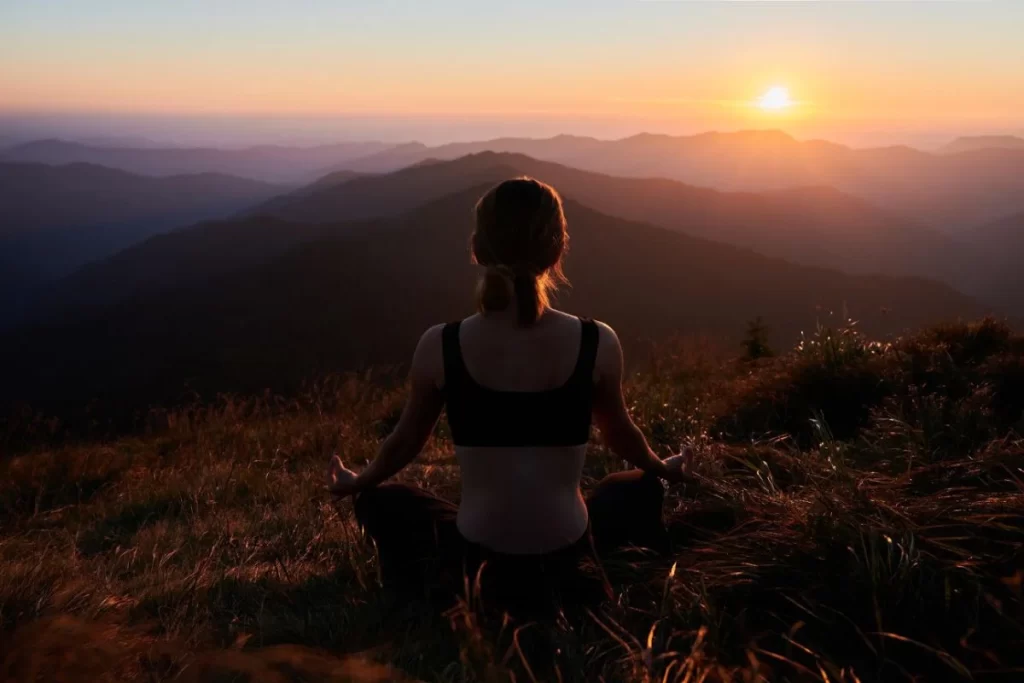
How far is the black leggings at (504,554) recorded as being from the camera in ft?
7.43

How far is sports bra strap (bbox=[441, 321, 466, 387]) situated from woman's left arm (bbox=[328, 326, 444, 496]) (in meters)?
0.03

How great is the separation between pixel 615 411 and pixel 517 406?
40 centimetres

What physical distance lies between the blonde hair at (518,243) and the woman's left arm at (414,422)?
22 cm

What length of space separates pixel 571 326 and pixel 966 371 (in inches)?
134

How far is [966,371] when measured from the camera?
445 centimetres

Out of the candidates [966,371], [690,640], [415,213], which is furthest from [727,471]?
[415,213]

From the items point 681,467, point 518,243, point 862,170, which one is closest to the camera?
point 518,243

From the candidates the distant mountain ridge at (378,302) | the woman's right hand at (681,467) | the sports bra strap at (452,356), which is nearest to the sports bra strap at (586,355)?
the sports bra strap at (452,356)

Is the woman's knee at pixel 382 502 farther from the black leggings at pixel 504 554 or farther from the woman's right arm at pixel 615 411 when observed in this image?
the woman's right arm at pixel 615 411

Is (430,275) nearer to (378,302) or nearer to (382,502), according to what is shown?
(378,302)

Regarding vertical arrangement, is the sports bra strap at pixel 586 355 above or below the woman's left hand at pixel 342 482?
above

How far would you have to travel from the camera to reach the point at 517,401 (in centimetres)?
219

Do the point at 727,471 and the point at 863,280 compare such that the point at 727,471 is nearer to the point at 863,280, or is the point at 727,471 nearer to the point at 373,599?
the point at 373,599

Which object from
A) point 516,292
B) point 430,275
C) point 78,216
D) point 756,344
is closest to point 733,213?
point 430,275
